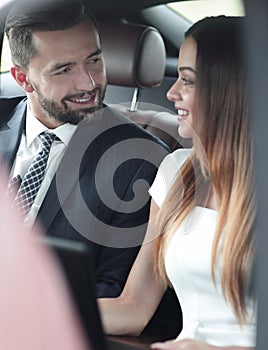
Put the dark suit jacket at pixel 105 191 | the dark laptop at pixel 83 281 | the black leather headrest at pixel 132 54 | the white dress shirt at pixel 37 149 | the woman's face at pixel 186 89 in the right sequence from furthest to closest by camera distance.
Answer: the black leather headrest at pixel 132 54
the white dress shirt at pixel 37 149
the dark suit jacket at pixel 105 191
the woman's face at pixel 186 89
the dark laptop at pixel 83 281

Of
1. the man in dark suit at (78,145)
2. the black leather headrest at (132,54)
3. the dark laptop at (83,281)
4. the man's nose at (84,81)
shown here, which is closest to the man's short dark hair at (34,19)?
the man in dark suit at (78,145)

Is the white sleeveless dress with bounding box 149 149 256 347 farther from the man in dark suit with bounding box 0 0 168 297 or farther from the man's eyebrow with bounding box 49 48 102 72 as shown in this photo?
the man's eyebrow with bounding box 49 48 102 72

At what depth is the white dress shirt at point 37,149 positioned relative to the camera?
2486 millimetres

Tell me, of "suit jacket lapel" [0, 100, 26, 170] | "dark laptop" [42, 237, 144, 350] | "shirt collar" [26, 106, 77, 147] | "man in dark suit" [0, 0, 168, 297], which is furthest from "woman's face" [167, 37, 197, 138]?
"dark laptop" [42, 237, 144, 350]

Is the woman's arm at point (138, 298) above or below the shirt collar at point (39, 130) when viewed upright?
below

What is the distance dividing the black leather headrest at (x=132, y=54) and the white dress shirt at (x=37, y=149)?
1.13 ft

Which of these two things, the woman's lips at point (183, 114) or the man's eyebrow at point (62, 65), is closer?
the woman's lips at point (183, 114)

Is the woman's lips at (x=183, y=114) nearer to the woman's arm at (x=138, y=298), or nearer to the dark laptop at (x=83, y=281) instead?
the woman's arm at (x=138, y=298)

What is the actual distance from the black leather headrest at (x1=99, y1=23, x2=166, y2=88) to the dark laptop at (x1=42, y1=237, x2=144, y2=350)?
152cm

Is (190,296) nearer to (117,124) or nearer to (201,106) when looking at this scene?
(201,106)

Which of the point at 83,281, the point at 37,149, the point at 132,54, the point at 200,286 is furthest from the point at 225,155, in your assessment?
the point at 132,54

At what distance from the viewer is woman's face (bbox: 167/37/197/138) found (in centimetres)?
218

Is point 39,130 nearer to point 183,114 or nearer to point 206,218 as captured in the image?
point 183,114

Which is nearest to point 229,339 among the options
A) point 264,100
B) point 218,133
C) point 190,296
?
point 190,296
